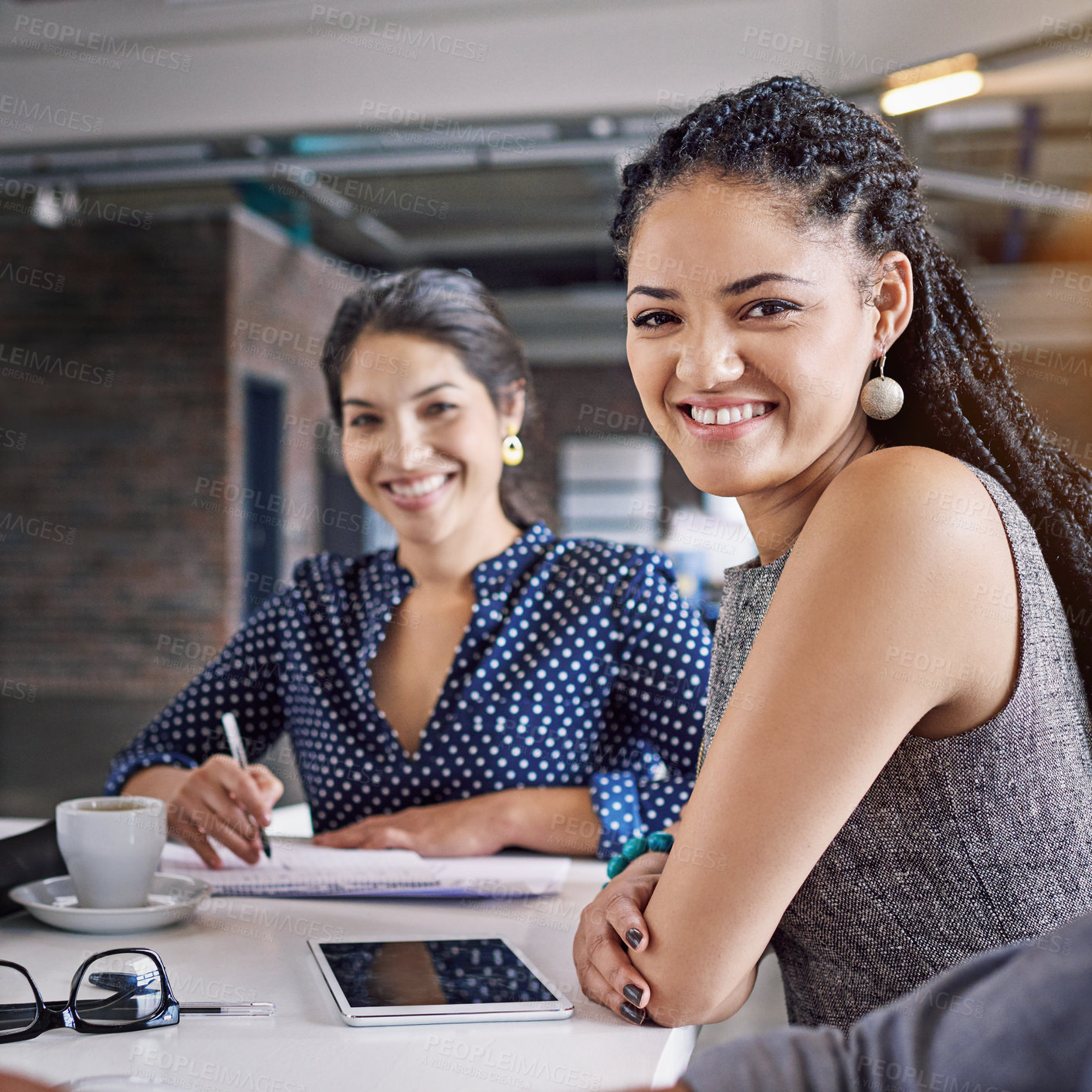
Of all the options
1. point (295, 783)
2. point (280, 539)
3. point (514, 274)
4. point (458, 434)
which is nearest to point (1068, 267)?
point (514, 274)

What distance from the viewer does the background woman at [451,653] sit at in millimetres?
1687

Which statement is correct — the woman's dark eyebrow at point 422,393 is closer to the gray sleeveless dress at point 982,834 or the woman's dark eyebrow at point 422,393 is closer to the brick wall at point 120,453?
the gray sleeveless dress at point 982,834

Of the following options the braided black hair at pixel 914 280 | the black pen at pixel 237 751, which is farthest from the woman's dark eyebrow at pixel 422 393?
the braided black hair at pixel 914 280

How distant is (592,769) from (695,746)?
0.18 metres

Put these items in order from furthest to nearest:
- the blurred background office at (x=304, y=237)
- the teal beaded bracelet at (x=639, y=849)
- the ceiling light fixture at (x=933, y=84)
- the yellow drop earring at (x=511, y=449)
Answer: the blurred background office at (x=304, y=237), the ceiling light fixture at (x=933, y=84), the yellow drop earring at (x=511, y=449), the teal beaded bracelet at (x=639, y=849)

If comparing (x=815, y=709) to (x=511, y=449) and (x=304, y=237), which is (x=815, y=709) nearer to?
(x=511, y=449)

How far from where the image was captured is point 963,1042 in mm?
536

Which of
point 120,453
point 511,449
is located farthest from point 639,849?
point 120,453

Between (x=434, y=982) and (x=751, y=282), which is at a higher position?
(x=751, y=282)

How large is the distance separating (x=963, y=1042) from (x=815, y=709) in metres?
0.31

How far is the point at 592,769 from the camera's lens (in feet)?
5.89

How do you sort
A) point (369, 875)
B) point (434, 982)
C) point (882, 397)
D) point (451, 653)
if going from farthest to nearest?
point (451, 653) < point (369, 875) < point (882, 397) < point (434, 982)

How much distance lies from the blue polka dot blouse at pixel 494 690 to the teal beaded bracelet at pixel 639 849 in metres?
0.45

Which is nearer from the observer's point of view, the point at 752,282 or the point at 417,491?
the point at 752,282
